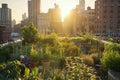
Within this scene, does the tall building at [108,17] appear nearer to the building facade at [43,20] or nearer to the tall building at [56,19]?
the tall building at [56,19]

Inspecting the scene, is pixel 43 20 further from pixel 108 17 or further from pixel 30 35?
pixel 30 35

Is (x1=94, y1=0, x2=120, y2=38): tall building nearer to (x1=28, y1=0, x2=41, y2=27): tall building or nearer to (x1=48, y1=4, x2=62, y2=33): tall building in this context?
(x1=48, y1=4, x2=62, y2=33): tall building

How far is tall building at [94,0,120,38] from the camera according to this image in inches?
2840

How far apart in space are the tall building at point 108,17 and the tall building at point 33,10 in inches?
2597

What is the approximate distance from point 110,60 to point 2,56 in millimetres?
6526

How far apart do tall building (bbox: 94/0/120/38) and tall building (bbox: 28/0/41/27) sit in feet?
216

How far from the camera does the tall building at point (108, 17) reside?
72.1 m

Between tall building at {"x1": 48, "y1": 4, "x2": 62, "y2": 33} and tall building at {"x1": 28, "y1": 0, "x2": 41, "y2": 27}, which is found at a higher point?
tall building at {"x1": 28, "y1": 0, "x2": 41, "y2": 27}

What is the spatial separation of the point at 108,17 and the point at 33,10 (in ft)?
240

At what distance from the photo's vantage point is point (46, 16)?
403 feet

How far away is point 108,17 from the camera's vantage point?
72312mm

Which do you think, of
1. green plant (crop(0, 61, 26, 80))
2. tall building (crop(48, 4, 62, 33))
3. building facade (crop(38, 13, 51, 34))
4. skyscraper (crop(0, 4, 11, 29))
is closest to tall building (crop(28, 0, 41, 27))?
building facade (crop(38, 13, 51, 34))

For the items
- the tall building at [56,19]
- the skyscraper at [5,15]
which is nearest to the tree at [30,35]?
the tall building at [56,19]

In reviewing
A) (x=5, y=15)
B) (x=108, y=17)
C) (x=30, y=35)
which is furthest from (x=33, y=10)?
(x=30, y=35)
